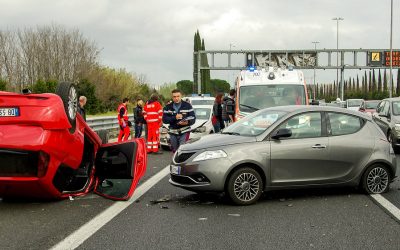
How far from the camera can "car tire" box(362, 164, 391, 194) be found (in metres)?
8.32

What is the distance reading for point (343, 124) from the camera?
8.35 meters

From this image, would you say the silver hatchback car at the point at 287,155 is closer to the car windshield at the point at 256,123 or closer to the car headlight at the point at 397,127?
the car windshield at the point at 256,123

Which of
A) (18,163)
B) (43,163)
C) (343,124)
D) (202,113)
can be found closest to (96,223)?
(43,163)

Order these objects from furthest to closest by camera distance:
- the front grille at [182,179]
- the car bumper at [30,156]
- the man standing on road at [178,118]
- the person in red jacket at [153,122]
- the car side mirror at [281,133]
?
1. the person in red jacket at [153,122]
2. the man standing on road at [178,118]
3. the car side mirror at [281,133]
4. the front grille at [182,179]
5. the car bumper at [30,156]

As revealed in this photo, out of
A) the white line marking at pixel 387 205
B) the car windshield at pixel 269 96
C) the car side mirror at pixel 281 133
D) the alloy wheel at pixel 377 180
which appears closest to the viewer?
the white line marking at pixel 387 205

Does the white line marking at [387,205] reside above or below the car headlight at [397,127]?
below

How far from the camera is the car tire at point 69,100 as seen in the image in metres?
7.23

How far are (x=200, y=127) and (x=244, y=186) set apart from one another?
8.56 m

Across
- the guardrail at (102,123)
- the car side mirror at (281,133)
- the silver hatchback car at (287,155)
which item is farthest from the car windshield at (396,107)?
the guardrail at (102,123)

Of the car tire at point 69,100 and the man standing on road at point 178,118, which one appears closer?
the car tire at point 69,100

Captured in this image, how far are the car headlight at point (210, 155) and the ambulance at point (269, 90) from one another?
634 cm

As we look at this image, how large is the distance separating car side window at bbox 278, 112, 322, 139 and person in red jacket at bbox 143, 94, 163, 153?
802 centimetres


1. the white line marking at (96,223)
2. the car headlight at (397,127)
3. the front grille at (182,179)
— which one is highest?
the car headlight at (397,127)

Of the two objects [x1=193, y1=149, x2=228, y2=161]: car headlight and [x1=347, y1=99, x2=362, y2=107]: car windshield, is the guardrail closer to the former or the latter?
[x1=193, y1=149, x2=228, y2=161]: car headlight
